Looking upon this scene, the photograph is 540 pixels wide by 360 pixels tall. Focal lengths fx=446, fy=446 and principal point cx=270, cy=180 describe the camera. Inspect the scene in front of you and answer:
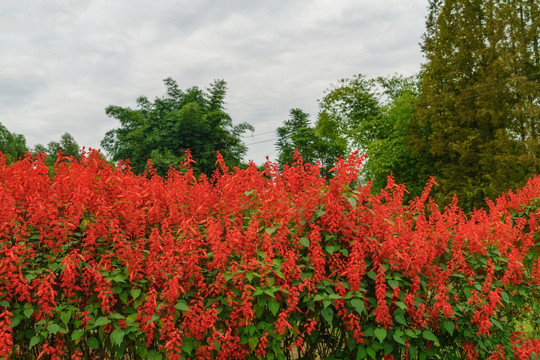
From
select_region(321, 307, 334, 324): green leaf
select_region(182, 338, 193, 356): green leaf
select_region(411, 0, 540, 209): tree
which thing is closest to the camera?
select_region(182, 338, 193, 356): green leaf

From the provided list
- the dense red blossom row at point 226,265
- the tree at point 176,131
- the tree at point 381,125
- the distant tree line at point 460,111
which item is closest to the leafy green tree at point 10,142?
the tree at point 176,131

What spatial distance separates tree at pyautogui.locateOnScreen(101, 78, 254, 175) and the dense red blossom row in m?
28.7

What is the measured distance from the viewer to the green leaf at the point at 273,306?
9.86 ft

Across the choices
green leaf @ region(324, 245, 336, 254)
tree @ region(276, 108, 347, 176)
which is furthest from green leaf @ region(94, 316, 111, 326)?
tree @ region(276, 108, 347, 176)

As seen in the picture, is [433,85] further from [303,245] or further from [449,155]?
[303,245]

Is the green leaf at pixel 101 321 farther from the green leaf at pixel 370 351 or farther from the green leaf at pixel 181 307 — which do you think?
the green leaf at pixel 370 351

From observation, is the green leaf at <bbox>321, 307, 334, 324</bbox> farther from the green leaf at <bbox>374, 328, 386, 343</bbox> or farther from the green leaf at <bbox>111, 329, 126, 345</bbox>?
the green leaf at <bbox>111, 329, 126, 345</bbox>

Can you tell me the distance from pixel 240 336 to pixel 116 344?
837 millimetres

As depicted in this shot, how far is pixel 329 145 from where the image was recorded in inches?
1945

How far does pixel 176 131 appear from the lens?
117ft

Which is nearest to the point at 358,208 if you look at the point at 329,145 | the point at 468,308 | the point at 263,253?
the point at 263,253

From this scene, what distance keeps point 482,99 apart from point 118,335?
71.0 feet

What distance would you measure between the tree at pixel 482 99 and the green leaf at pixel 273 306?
61.3ft

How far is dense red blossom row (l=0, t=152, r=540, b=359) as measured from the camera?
292 cm
